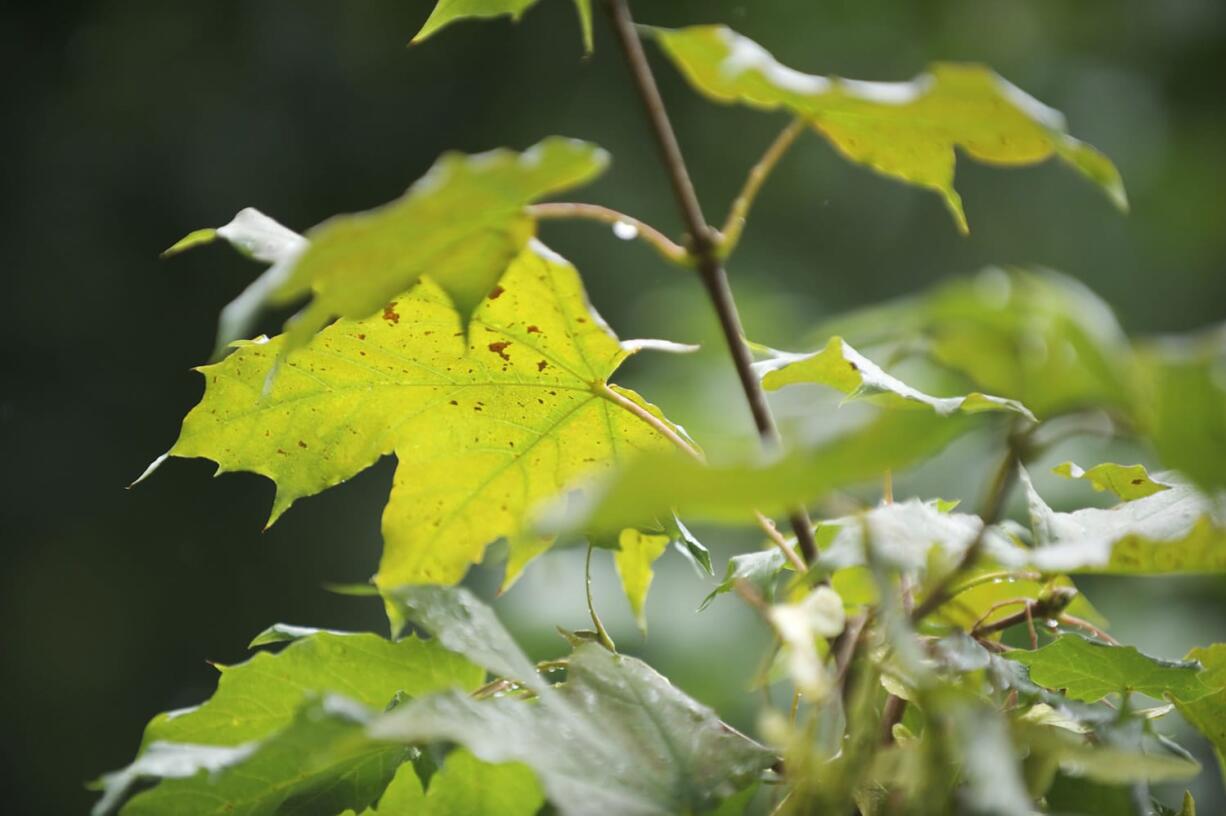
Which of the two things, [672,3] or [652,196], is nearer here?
[652,196]

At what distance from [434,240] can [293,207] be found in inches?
97.9

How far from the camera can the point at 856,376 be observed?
1.46 ft

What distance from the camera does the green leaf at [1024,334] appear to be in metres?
0.24

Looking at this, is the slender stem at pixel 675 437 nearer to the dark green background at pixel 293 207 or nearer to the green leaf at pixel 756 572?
the green leaf at pixel 756 572

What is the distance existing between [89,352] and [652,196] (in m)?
1.33

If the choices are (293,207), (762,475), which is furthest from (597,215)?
(293,207)

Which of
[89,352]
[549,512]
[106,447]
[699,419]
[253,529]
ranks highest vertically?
[549,512]

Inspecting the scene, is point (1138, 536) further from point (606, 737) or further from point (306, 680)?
point (306, 680)

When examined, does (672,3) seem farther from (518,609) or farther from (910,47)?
(518,609)

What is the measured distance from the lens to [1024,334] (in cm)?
26

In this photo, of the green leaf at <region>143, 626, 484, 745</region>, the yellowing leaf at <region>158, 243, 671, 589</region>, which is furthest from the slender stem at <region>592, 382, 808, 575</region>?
the green leaf at <region>143, 626, 484, 745</region>

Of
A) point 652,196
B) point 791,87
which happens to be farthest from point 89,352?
point 791,87

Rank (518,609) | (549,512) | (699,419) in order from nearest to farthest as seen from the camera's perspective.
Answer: (549,512) < (699,419) < (518,609)

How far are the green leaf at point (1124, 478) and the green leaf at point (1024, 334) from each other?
0.18 metres
